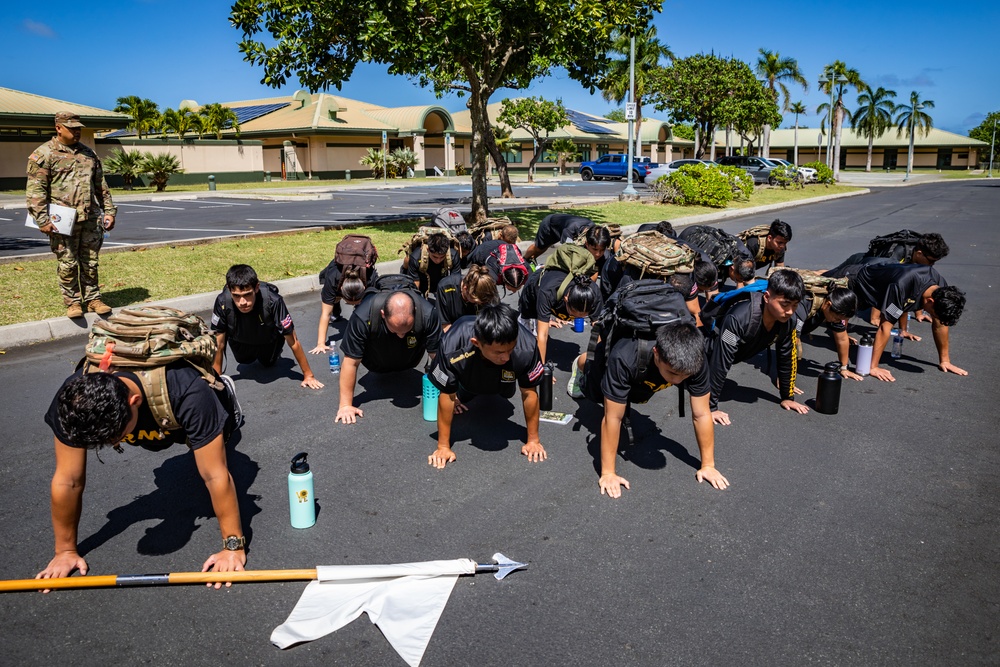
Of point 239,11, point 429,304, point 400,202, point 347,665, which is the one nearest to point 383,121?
point 400,202

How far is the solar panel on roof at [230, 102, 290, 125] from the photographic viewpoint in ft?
153

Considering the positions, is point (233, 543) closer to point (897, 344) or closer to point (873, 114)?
point (897, 344)

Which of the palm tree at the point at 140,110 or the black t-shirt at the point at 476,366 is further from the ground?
the palm tree at the point at 140,110

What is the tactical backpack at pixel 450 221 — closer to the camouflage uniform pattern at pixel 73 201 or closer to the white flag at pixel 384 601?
the camouflage uniform pattern at pixel 73 201

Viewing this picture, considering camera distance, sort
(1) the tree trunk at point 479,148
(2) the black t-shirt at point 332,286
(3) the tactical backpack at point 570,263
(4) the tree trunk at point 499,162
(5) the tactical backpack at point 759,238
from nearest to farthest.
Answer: (3) the tactical backpack at point 570,263 → (2) the black t-shirt at point 332,286 → (5) the tactical backpack at point 759,238 → (1) the tree trunk at point 479,148 → (4) the tree trunk at point 499,162

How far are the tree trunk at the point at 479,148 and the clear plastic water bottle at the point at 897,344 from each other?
10.2 meters

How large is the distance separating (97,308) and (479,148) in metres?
11.1

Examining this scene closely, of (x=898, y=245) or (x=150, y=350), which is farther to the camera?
(x=898, y=245)

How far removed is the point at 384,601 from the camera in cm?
340

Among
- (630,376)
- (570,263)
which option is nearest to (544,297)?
(570,263)

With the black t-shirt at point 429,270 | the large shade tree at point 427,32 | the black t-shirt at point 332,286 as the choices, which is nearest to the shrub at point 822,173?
the large shade tree at point 427,32

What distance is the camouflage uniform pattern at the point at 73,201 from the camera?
7.94 meters

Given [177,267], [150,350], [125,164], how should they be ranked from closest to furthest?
[150,350], [177,267], [125,164]

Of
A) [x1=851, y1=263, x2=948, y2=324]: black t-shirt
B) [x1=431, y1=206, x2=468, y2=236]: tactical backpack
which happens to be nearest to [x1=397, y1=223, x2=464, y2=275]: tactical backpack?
[x1=431, y1=206, x2=468, y2=236]: tactical backpack
